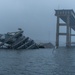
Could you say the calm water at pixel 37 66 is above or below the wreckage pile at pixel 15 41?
below

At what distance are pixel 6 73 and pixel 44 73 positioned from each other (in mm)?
4233

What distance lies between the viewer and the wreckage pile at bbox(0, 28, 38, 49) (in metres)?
118

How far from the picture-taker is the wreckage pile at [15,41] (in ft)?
385

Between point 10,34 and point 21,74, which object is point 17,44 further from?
point 21,74

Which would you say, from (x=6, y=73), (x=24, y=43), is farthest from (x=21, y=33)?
(x=6, y=73)

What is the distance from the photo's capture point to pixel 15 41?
118 m

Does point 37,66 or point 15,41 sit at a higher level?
point 15,41

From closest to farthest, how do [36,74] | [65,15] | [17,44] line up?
[36,74] → [17,44] → [65,15]

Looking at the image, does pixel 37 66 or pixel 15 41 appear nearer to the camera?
Answer: pixel 37 66

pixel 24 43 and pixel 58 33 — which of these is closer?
pixel 24 43

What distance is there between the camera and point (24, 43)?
121 metres

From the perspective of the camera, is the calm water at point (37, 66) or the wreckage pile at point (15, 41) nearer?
the calm water at point (37, 66)

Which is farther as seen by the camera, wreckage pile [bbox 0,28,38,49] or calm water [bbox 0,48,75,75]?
wreckage pile [bbox 0,28,38,49]

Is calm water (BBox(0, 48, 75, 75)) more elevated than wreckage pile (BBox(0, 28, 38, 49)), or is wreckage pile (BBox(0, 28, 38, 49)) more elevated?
wreckage pile (BBox(0, 28, 38, 49))
